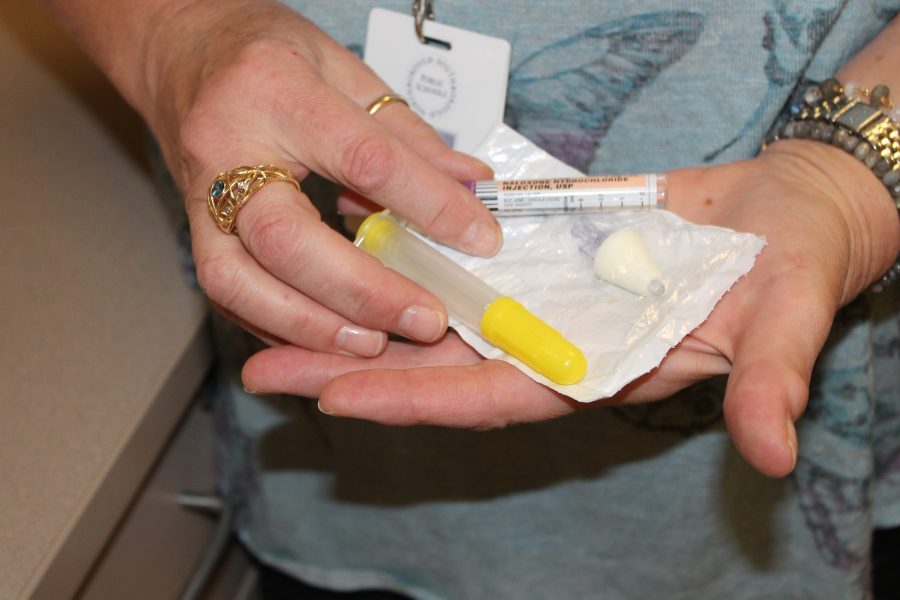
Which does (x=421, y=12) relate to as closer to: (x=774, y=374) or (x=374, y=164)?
(x=374, y=164)

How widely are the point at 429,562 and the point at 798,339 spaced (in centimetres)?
49

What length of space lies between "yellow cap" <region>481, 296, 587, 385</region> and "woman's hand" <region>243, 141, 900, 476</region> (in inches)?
0.7

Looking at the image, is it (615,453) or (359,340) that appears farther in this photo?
(615,453)

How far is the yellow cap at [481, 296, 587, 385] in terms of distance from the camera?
0.57m

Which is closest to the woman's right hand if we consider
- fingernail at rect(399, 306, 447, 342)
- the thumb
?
fingernail at rect(399, 306, 447, 342)

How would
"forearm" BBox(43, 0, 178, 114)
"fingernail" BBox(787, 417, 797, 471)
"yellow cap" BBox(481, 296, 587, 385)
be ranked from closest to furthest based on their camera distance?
1. "fingernail" BBox(787, 417, 797, 471)
2. "yellow cap" BBox(481, 296, 587, 385)
3. "forearm" BBox(43, 0, 178, 114)

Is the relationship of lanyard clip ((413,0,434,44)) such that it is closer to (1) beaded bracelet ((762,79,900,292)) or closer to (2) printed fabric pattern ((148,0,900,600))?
(2) printed fabric pattern ((148,0,900,600))

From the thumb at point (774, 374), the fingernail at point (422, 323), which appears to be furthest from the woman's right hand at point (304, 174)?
the thumb at point (774, 374)

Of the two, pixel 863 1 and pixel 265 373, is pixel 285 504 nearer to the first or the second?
pixel 265 373

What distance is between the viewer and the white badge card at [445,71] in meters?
0.67

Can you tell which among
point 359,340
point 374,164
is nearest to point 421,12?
point 374,164

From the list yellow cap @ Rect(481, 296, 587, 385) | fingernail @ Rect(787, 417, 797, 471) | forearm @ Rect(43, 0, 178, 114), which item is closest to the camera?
fingernail @ Rect(787, 417, 797, 471)

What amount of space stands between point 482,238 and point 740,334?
204mm

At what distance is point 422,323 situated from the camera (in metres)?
0.59
